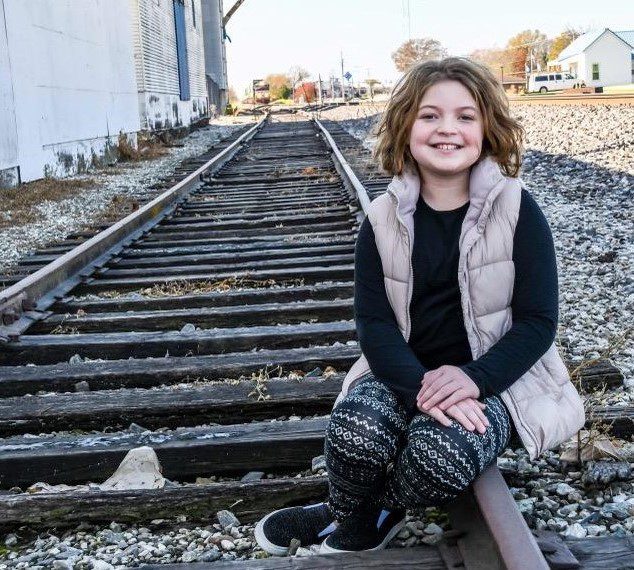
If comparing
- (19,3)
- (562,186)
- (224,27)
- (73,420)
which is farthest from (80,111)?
(224,27)

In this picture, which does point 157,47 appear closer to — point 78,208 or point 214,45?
point 78,208

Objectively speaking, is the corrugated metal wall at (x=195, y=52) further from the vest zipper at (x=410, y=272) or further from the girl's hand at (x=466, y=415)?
the girl's hand at (x=466, y=415)

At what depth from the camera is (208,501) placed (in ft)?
7.23

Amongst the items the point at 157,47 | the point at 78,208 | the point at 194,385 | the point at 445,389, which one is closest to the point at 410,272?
the point at 445,389

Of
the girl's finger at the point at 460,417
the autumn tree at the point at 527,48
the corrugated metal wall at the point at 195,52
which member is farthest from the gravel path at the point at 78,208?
the autumn tree at the point at 527,48

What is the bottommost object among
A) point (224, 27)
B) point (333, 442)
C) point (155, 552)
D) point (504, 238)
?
point (155, 552)

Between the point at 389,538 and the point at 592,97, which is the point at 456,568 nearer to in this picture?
the point at 389,538

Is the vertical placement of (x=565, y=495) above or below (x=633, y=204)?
below

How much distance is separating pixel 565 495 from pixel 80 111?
12.8 metres

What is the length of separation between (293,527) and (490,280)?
774 mm

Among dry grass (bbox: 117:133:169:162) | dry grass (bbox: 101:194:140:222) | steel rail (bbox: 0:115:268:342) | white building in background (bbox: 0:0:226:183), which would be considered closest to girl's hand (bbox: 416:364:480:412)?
steel rail (bbox: 0:115:268:342)

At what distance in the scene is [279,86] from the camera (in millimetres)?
78625

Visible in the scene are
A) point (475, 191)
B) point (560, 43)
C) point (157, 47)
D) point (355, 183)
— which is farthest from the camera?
point (560, 43)

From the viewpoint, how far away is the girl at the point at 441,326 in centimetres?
190
